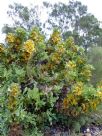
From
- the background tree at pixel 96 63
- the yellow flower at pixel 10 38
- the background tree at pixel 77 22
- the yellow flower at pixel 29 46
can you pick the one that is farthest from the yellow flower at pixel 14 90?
the background tree at pixel 77 22

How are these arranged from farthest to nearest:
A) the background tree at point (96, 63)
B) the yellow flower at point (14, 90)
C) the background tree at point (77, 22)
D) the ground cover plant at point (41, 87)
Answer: the background tree at point (77, 22)
the background tree at point (96, 63)
the ground cover plant at point (41, 87)
the yellow flower at point (14, 90)

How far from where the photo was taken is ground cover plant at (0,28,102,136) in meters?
4.03

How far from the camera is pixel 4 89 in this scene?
13.6 ft

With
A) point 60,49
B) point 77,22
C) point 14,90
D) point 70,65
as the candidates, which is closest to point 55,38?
point 60,49

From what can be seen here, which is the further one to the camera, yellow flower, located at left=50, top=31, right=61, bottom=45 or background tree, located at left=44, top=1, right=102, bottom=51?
background tree, located at left=44, top=1, right=102, bottom=51

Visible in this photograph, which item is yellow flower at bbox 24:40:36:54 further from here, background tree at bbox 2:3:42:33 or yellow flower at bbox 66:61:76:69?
background tree at bbox 2:3:42:33

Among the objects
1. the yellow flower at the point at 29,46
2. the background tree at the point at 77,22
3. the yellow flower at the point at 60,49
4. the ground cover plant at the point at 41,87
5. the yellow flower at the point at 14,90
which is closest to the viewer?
the yellow flower at the point at 14,90

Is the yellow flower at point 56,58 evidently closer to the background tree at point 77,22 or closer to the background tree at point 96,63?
the background tree at point 96,63

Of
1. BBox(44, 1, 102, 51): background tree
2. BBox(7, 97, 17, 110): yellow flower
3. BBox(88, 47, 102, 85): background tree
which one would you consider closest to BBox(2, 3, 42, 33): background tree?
BBox(44, 1, 102, 51): background tree

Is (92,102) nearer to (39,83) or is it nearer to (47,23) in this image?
(39,83)

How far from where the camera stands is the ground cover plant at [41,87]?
403 centimetres

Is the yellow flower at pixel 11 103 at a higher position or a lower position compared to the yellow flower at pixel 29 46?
lower

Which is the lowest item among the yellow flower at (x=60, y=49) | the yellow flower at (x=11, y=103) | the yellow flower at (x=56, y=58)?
the yellow flower at (x=11, y=103)

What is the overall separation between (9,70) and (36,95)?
51 centimetres
